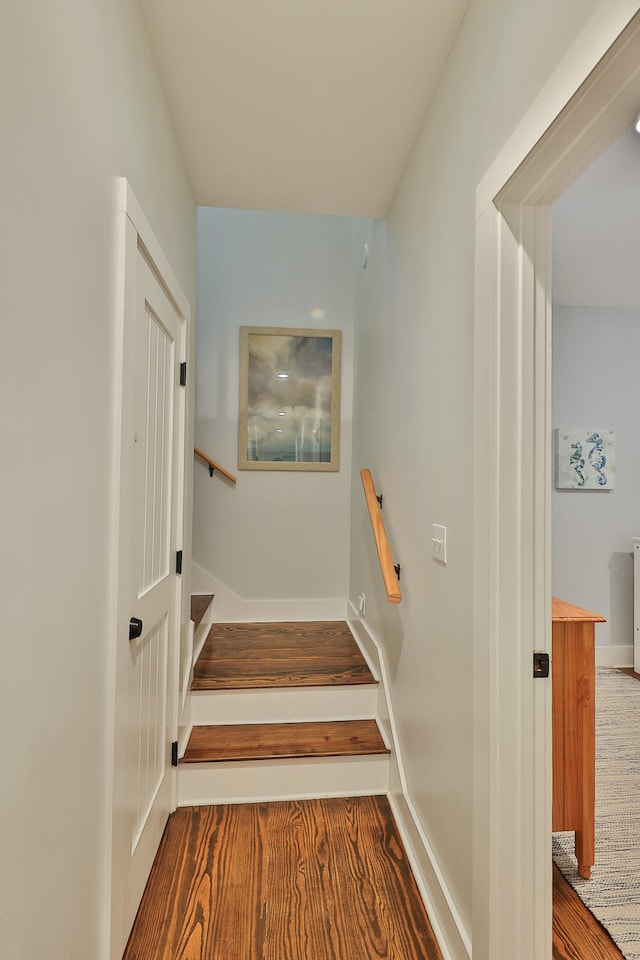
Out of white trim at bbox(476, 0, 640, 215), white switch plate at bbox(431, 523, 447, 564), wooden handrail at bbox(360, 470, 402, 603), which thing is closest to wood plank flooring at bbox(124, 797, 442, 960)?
wooden handrail at bbox(360, 470, 402, 603)

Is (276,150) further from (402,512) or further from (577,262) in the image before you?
(577,262)

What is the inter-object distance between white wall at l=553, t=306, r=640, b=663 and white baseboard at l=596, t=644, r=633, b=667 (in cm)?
2

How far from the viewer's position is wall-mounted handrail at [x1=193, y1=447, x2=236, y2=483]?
358cm

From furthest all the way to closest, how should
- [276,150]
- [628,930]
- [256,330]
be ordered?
1. [256,330]
2. [276,150]
3. [628,930]

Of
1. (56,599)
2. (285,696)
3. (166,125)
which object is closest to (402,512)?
(285,696)

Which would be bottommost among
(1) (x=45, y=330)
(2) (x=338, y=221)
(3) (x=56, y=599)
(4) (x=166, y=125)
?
(3) (x=56, y=599)

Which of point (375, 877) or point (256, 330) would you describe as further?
point (256, 330)

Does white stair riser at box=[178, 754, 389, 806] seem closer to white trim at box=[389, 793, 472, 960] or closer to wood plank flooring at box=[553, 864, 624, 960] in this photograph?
white trim at box=[389, 793, 472, 960]

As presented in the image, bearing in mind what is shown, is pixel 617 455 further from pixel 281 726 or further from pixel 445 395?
pixel 281 726

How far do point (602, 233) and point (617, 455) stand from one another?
5.79 ft

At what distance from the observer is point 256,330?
3.69m

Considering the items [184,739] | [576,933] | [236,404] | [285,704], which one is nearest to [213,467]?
[236,404]

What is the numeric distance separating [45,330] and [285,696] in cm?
202

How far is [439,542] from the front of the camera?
5.23ft
